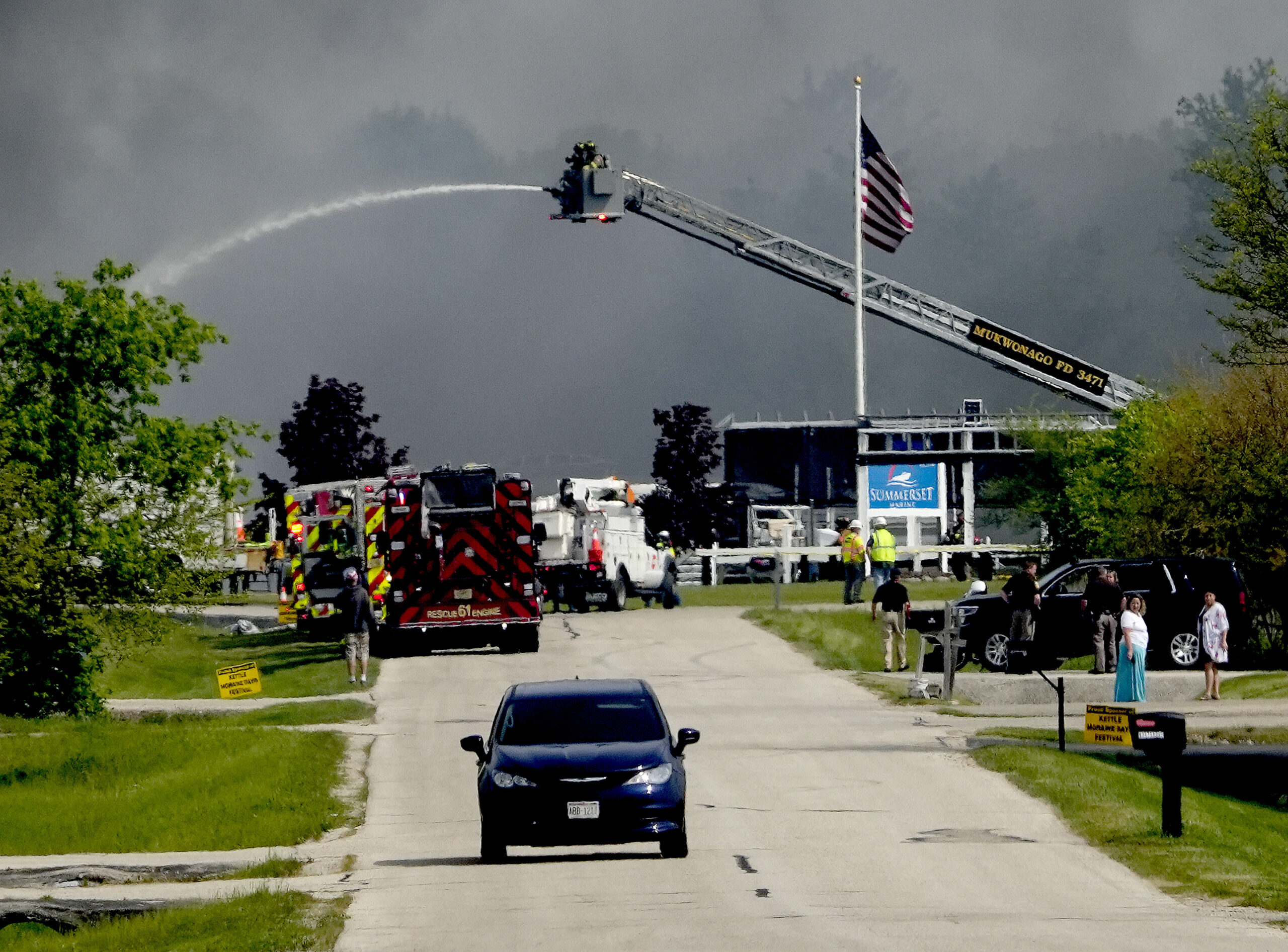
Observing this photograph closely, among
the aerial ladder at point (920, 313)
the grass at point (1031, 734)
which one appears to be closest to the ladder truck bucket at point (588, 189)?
the aerial ladder at point (920, 313)

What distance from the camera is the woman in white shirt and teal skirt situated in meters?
27.9

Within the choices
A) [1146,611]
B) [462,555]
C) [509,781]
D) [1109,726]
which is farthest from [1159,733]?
[462,555]

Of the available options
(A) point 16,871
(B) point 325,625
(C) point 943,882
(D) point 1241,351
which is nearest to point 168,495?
(B) point 325,625

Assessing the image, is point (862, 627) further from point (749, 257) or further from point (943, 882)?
point (749, 257)

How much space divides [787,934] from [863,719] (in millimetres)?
14523

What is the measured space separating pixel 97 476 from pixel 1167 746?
21.4 metres

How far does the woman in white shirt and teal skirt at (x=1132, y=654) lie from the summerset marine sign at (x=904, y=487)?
40.6 metres

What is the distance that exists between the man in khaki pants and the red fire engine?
6.55m

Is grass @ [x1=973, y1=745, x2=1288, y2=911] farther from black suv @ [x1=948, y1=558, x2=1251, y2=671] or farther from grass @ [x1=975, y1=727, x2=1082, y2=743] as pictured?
black suv @ [x1=948, y1=558, x2=1251, y2=671]

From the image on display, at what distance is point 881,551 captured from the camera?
39.8m

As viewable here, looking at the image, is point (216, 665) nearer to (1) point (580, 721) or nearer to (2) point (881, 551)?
(2) point (881, 551)

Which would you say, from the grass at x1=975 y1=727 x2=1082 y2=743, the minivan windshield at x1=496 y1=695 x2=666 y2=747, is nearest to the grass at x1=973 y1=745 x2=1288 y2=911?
the grass at x1=975 y1=727 x2=1082 y2=743

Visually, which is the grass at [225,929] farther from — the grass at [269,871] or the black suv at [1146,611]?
the black suv at [1146,611]

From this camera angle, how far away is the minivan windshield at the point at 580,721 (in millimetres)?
16547
